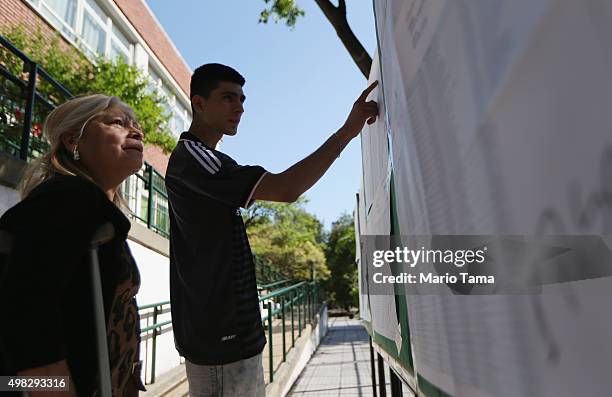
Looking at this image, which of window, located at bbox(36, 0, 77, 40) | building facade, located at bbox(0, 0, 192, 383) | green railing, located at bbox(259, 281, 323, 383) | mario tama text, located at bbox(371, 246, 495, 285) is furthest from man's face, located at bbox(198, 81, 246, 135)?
window, located at bbox(36, 0, 77, 40)

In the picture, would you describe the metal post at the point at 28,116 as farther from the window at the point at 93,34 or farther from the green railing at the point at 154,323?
the window at the point at 93,34

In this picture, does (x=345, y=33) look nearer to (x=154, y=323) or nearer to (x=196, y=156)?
(x=196, y=156)

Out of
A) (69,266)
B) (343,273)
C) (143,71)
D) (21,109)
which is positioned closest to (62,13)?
(143,71)

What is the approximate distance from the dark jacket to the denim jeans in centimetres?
58

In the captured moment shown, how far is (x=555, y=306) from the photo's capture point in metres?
0.45

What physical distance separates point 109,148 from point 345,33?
10.2ft

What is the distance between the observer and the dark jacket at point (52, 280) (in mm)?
862

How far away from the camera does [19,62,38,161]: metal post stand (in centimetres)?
433

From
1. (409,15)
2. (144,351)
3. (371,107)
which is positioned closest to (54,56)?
(144,351)

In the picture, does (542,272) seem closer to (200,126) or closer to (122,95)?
(200,126)

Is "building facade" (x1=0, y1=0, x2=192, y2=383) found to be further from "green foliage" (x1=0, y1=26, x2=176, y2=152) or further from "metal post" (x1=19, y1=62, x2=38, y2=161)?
"metal post" (x1=19, y1=62, x2=38, y2=161)

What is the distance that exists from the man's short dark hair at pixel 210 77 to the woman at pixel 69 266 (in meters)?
0.60

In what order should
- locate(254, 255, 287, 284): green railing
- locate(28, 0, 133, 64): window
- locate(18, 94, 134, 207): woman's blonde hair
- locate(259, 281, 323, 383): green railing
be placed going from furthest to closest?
locate(254, 255, 287, 284): green railing < locate(28, 0, 133, 64): window < locate(259, 281, 323, 383): green railing < locate(18, 94, 134, 207): woman's blonde hair

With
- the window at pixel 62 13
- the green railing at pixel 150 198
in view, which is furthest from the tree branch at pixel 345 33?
the window at pixel 62 13
